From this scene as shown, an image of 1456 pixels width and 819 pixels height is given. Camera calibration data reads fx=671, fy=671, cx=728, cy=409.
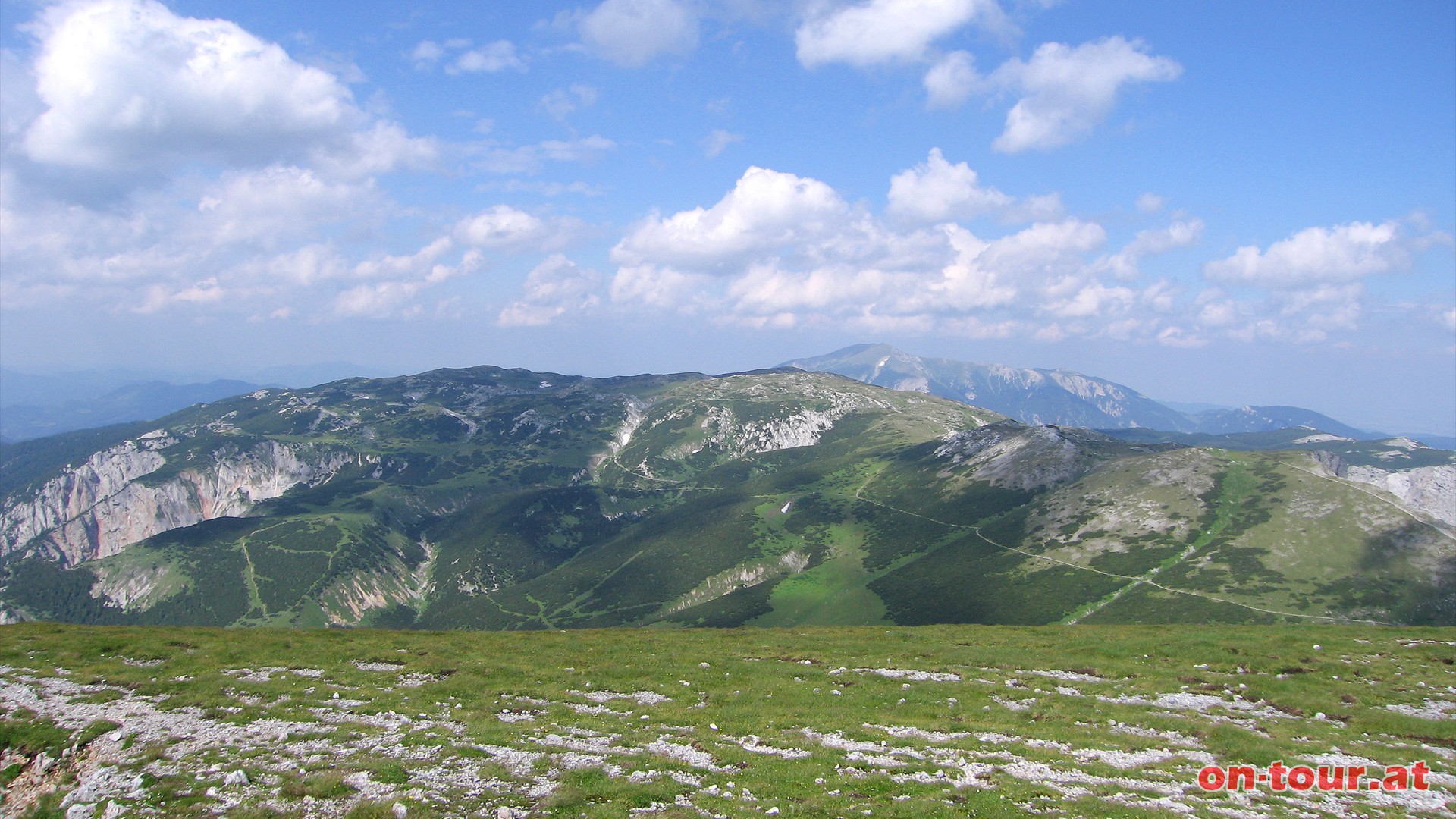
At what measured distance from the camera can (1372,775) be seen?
95.9ft

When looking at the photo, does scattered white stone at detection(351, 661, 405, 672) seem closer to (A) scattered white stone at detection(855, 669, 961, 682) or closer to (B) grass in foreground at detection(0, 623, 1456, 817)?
(B) grass in foreground at detection(0, 623, 1456, 817)

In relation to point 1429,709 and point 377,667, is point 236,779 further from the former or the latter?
point 1429,709

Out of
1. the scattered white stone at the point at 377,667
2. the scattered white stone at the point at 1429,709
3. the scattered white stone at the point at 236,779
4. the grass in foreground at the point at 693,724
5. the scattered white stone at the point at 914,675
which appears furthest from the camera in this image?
the scattered white stone at the point at 914,675

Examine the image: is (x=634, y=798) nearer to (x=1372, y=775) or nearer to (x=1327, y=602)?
(x=1372, y=775)

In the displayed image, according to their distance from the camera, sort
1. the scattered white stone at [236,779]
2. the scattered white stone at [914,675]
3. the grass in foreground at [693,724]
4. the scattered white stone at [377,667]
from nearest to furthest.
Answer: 1. the scattered white stone at [236,779]
2. the grass in foreground at [693,724]
3. the scattered white stone at [377,667]
4. the scattered white stone at [914,675]

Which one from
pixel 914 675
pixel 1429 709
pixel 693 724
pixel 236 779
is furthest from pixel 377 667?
pixel 1429 709

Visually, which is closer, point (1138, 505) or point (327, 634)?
point (327, 634)

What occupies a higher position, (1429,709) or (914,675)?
(1429,709)

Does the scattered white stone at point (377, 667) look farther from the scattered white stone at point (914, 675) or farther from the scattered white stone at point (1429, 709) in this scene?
the scattered white stone at point (1429, 709)

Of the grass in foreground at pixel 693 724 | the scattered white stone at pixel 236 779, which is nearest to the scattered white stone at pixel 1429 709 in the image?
the grass in foreground at pixel 693 724

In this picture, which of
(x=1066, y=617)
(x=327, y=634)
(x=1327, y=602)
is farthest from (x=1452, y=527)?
(x=327, y=634)

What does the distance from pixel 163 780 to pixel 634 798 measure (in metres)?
17.0

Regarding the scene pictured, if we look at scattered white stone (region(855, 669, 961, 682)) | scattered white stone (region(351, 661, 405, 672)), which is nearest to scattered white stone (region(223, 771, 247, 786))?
scattered white stone (region(351, 661, 405, 672))

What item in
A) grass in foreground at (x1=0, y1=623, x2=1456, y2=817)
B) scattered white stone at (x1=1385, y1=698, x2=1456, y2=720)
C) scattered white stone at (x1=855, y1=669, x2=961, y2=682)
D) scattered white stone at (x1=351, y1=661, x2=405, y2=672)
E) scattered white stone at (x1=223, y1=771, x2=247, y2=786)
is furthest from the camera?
scattered white stone at (x1=855, y1=669, x2=961, y2=682)
